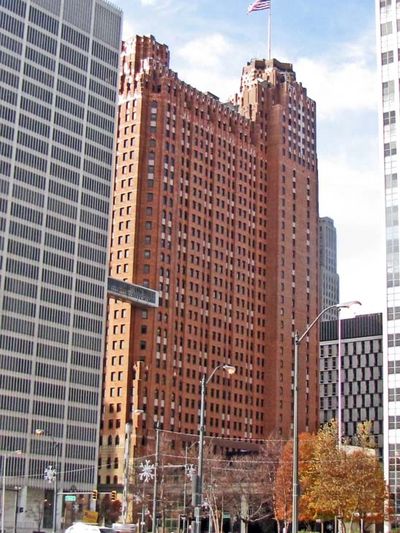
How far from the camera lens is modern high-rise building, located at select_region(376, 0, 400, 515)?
126750mm

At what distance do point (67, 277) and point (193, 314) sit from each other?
142 ft

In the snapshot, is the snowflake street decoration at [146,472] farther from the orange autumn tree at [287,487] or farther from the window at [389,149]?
the window at [389,149]

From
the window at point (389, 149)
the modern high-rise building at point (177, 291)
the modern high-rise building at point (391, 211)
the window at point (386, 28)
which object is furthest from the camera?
the modern high-rise building at point (177, 291)

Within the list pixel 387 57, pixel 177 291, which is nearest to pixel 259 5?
pixel 387 57

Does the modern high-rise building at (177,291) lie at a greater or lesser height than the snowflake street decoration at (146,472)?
greater

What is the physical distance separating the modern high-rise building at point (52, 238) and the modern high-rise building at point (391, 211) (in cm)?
4762

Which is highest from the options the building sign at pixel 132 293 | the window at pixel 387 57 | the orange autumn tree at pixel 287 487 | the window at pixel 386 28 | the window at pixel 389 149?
the window at pixel 386 28

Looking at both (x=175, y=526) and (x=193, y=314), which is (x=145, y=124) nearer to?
(x=193, y=314)

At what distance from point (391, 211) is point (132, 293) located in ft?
169

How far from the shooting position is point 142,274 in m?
175

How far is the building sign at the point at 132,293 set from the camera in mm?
158500

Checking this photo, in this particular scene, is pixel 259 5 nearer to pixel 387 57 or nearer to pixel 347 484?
pixel 387 57

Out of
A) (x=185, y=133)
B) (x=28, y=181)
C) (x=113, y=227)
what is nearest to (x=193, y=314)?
(x=113, y=227)

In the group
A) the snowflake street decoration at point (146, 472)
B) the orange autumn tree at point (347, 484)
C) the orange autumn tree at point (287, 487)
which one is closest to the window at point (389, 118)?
the orange autumn tree at point (287, 487)
